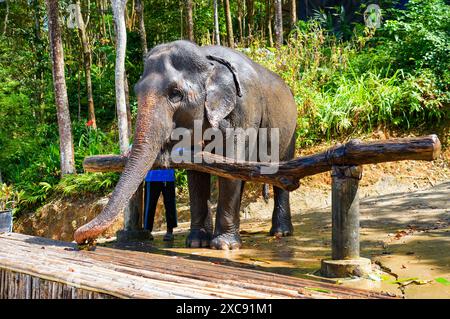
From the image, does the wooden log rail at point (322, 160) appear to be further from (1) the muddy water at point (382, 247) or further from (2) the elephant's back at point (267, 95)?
(2) the elephant's back at point (267, 95)

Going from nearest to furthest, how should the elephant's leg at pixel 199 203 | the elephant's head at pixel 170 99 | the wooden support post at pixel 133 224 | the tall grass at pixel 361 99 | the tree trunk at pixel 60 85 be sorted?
the elephant's head at pixel 170 99 < the elephant's leg at pixel 199 203 < the wooden support post at pixel 133 224 < the tall grass at pixel 361 99 < the tree trunk at pixel 60 85

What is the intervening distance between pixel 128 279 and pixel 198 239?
2824 millimetres

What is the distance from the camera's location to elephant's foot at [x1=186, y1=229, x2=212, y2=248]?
263 inches

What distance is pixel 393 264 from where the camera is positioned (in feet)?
16.7

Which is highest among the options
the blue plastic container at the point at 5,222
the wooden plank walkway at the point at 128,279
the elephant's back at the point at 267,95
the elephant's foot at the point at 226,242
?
the elephant's back at the point at 267,95

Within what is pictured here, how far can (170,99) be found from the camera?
5.85 metres

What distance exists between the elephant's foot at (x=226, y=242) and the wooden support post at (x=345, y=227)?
1.72 m

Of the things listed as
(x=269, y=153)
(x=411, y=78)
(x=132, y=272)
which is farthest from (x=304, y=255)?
(x=411, y=78)

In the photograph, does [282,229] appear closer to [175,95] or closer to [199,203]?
[199,203]

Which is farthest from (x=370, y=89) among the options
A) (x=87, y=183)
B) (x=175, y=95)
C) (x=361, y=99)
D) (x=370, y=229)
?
(x=87, y=183)

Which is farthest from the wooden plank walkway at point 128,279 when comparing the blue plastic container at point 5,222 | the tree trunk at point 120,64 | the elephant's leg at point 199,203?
the tree trunk at point 120,64

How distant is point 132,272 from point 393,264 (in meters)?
2.38

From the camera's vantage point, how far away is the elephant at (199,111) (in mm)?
5484

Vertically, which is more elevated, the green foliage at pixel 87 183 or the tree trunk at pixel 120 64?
the tree trunk at pixel 120 64
